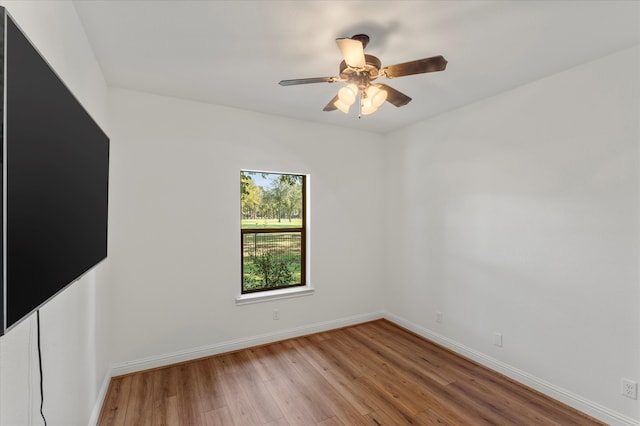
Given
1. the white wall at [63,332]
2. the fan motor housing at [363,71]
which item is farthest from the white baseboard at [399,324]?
the fan motor housing at [363,71]

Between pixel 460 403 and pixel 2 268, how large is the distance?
286 cm

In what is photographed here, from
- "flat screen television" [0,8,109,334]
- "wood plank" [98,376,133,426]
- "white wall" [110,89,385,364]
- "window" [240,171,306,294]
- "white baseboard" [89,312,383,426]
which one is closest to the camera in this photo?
"flat screen television" [0,8,109,334]

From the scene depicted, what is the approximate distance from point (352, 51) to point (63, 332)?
6.93ft

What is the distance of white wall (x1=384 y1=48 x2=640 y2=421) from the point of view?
214 cm

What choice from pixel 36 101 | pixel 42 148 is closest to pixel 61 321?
pixel 42 148

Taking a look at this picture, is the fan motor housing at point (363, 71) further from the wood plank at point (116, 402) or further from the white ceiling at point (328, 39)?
the wood plank at point (116, 402)

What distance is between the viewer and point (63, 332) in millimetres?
1499

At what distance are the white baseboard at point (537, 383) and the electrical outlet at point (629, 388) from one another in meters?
0.16

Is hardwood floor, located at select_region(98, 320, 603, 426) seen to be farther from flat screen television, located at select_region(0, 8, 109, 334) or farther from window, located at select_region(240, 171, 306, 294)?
flat screen television, located at select_region(0, 8, 109, 334)

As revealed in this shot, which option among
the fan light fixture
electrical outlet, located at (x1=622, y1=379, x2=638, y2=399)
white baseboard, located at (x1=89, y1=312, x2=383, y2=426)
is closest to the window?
white baseboard, located at (x1=89, y1=312, x2=383, y2=426)

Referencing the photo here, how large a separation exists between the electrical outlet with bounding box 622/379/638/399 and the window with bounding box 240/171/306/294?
2953mm

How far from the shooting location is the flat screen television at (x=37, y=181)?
2.06 ft

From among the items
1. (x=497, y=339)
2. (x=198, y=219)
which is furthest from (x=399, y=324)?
(x=198, y=219)

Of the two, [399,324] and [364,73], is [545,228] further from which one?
[399,324]
